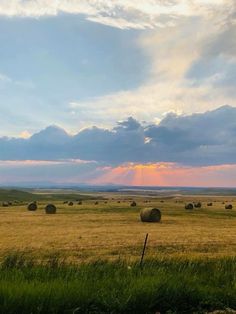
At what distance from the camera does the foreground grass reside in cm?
847

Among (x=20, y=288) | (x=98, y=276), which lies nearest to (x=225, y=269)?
(x=98, y=276)

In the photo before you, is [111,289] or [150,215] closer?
[111,289]

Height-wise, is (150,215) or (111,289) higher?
(150,215)

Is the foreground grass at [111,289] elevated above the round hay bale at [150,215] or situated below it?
below

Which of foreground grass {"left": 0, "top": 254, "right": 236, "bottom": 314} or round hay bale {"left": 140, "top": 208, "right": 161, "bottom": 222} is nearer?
foreground grass {"left": 0, "top": 254, "right": 236, "bottom": 314}

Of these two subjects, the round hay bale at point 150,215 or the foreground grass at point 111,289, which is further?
the round hay bale at point 150,215

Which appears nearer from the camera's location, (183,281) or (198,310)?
(198,310)

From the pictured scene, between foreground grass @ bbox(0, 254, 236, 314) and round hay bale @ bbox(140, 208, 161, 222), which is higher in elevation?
round hay bale @ bbox(140, 208, 161, 222)

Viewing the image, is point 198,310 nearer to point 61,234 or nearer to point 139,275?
point 139,275

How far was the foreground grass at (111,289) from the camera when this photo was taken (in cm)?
847

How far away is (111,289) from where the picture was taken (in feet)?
30.9

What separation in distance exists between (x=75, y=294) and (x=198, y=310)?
2414 millimetres

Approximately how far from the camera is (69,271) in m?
10.7

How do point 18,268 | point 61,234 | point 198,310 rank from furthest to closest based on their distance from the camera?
point 61,234, point 18,268, point 198,310
